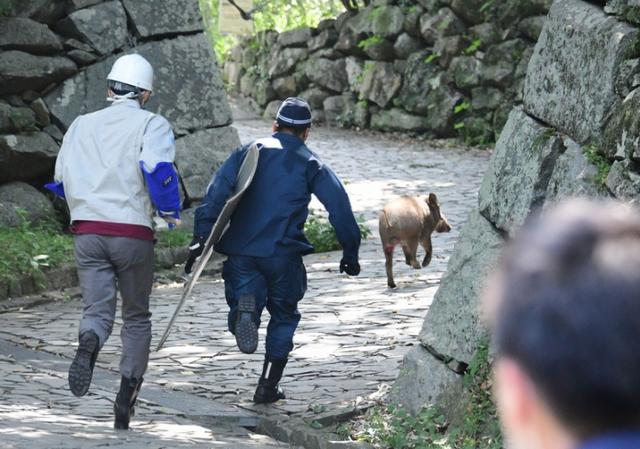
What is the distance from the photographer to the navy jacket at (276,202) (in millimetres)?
7117

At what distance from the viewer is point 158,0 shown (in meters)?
12.7

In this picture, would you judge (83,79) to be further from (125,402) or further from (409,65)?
(409,65)

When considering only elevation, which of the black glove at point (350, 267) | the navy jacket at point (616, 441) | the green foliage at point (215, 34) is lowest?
the green foliage at point (215, 34)

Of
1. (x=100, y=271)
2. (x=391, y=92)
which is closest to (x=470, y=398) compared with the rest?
(x=100, y=271)

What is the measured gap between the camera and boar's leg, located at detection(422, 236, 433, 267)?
10961 millimetres

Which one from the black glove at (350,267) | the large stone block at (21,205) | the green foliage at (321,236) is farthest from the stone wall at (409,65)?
the black glove at (350,267)

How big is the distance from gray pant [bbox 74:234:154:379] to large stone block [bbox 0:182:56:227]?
17.2 ft

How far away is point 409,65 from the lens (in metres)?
23.2

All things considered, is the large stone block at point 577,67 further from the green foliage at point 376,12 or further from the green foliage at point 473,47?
the green foliage at point 376,12

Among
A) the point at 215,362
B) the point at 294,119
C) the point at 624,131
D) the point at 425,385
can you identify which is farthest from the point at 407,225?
the point at 624,131

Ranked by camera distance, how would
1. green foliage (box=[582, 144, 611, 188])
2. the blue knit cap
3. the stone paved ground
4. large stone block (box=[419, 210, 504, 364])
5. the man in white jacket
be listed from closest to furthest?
green foliage (box=[582, 144, 611, 188])
large stone block (box=[419, 210, 504, 364])
the man in white jacket
the stone paved ground
the blue knit cap

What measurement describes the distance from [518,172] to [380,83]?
687 inches

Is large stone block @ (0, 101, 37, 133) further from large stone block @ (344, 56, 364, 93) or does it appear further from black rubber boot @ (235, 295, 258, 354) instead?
large stone block @ (344, 56, 364, 93)

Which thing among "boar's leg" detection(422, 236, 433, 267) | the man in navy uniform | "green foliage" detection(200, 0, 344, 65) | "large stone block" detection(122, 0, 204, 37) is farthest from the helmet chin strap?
"green foliage" detection(200, 0, 344, 65)
